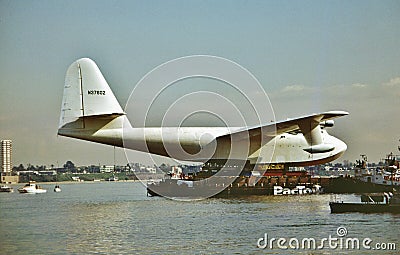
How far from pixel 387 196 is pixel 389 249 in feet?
36.5

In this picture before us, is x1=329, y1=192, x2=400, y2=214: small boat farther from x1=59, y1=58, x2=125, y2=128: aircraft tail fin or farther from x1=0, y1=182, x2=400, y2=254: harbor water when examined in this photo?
x1=59, y1=58, x2=125, y2=128: aircraft tail fin

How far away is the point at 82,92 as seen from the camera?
43.1 m

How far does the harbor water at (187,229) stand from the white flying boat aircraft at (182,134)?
517 cm

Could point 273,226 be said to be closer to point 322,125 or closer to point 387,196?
point 387,196

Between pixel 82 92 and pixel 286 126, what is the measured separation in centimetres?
1422

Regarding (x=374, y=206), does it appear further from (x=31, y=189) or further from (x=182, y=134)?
(x=31, y=189)

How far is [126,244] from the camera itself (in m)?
26.7

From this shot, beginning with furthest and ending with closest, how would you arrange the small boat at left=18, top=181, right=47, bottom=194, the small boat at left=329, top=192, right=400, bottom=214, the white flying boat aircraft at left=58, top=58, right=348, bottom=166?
the small boat at left=18, top=181, right=47, bottom=194, the white flying boat aircraft at left=58, top=58, right=348, bottom=166, the small boat at left=329, top=192, right=400, bottom=214

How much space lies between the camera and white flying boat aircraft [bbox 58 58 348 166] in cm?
4306

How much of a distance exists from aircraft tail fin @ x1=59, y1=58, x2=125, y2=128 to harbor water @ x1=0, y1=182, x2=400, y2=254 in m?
5.55

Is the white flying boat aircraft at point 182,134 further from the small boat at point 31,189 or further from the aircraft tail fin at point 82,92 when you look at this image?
the small boat at point 31,189

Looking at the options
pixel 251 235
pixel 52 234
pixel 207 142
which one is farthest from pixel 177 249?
pixel 207 142

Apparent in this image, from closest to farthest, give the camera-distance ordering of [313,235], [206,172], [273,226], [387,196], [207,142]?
[313,235] < [273,226] < [387,196] < [207,142] < [206,172]

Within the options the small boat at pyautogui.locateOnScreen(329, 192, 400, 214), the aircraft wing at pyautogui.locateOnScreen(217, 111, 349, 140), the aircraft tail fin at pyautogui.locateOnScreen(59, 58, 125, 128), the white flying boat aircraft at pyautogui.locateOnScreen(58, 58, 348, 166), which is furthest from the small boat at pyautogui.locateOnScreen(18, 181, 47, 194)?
the small boat at pyautogui.locateOnScreen(329, 192, 400, 214)
